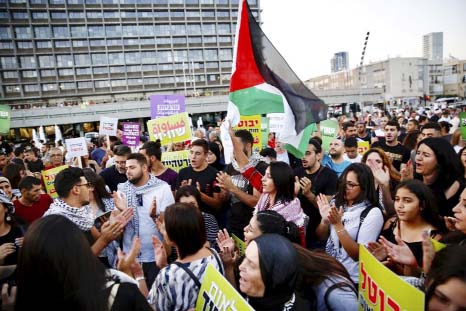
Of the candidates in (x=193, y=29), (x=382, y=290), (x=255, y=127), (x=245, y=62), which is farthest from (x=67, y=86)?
(x=382, y=290)

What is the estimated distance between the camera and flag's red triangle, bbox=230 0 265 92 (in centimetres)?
394

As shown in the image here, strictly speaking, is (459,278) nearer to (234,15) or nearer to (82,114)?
(82,114)

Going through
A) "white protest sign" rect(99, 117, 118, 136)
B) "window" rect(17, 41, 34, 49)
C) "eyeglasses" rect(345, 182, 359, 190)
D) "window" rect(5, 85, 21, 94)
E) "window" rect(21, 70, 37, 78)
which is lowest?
"eyeglasses" rect(345, 182, 359, 190)

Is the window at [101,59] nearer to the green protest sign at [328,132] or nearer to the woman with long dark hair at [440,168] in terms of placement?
the green protest sign at [328,132]

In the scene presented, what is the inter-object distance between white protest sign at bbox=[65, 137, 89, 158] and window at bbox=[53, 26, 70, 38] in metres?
55.0

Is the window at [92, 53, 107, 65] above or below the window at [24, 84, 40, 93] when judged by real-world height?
above

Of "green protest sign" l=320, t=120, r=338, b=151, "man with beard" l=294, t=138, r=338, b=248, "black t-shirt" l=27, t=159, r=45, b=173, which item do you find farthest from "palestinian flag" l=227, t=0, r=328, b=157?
"black t-shirt" l=27, t=159, r=45, b=173

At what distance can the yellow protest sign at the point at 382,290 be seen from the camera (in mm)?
1520

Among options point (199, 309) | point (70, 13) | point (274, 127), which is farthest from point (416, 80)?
point (199, 309)

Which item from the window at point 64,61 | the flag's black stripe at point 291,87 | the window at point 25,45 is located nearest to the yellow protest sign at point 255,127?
the flag's black stripe at point 291,87

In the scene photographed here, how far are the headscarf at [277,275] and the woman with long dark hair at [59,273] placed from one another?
0.74 meters

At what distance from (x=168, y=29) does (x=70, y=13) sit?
50.8 feet

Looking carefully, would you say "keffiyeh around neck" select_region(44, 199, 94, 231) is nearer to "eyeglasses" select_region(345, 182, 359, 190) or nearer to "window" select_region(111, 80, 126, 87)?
"eyeglasses" select_region(345, 182, 359, 190)

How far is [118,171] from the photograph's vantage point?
494cm
